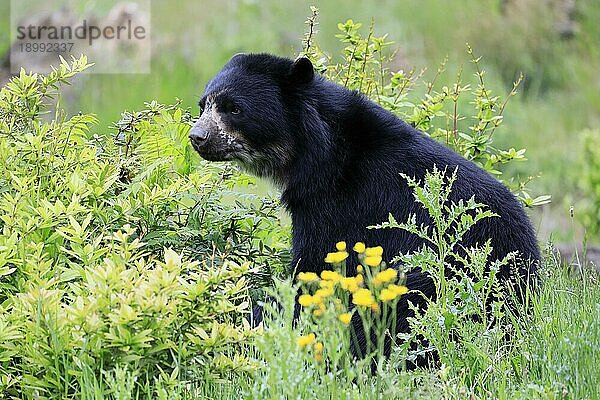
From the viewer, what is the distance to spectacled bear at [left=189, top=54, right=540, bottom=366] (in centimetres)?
481

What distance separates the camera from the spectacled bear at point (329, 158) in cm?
481

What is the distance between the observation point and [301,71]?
514cm

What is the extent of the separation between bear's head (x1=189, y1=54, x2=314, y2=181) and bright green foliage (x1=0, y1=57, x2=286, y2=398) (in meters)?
0.26

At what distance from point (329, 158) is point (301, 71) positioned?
486 mm

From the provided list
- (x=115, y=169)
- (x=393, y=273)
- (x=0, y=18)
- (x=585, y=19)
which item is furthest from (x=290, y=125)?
(x=0, y=18)

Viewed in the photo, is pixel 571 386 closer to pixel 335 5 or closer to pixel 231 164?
pixel 231 164

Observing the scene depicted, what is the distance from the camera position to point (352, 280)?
3547 mm

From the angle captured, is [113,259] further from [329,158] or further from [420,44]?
[420,44]

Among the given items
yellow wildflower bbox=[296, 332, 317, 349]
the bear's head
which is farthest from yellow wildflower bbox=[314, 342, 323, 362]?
the bear's head

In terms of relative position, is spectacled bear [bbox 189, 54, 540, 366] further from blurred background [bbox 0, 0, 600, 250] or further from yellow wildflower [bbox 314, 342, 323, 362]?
blurred background [bbox 0, 0, 600, 250]

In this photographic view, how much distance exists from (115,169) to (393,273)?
1853 mm

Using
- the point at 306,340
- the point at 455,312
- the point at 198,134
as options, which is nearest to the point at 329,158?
the point at 198,134

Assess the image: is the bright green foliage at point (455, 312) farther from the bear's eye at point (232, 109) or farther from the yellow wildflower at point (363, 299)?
the bear's eye at point (232, 109)

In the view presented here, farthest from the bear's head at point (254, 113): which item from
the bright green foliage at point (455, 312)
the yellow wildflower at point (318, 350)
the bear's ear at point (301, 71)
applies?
the yellow wildflower at point (318, 350)
